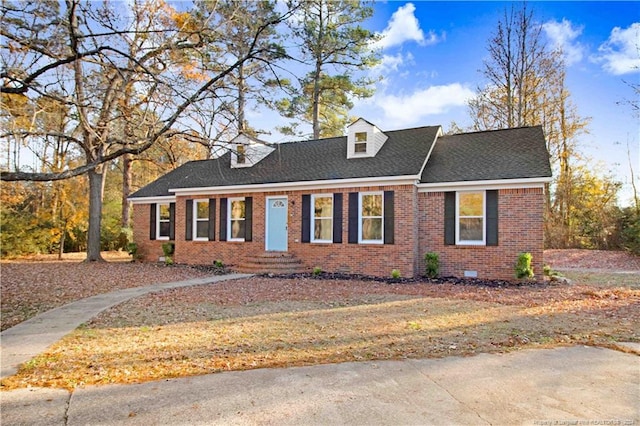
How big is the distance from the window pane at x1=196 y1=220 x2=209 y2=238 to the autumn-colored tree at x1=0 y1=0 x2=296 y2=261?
6.43m

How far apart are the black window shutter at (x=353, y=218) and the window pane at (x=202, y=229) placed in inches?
252

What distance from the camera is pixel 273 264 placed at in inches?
545

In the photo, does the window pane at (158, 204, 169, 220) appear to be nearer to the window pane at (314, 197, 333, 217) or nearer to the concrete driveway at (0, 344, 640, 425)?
the window pane at (314, 197, 333, 217)

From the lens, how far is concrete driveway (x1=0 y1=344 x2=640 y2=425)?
322 cm

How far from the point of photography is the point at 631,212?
1869cm

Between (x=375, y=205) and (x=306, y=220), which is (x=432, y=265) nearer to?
(x=375, y=205)

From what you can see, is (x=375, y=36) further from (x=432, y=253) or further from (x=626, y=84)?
(x=432, y=253)

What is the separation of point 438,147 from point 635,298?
25.1ft

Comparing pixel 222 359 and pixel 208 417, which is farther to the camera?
pixel 222 359

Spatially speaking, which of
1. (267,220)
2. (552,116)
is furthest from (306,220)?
(552,116)

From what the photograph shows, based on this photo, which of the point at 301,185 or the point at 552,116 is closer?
the point at 301,185

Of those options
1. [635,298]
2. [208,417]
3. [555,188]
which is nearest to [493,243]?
[635,298]

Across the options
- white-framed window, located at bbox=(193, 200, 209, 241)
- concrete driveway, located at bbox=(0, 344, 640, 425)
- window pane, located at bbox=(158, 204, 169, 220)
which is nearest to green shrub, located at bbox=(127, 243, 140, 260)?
window pane, located at bbox=(158, 204, 169, 220)

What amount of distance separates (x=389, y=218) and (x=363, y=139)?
3.75 m
